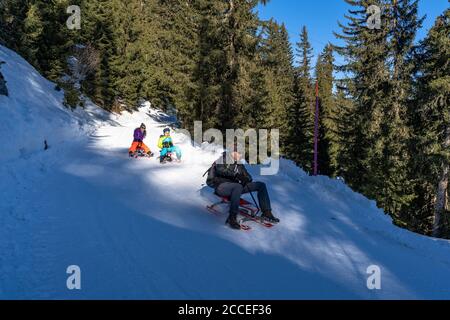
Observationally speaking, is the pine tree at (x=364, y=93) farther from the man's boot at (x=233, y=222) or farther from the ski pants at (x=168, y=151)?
the man's boot at (x=233, y=222)

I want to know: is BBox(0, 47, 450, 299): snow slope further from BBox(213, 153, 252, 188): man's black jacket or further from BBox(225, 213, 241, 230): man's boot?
BBox(213, 153, 252, 188): man's black jacket

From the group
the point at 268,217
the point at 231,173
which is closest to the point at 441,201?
the point at 268,217

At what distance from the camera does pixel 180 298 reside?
14.1 feet

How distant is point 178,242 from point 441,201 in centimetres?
1758

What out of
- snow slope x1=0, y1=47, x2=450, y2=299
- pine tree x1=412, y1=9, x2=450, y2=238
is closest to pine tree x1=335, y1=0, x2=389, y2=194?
pine tree x1=412, y1=9, x2=450, y2=238

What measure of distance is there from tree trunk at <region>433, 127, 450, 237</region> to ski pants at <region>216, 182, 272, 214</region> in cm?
1488

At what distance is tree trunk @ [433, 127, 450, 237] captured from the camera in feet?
59.6

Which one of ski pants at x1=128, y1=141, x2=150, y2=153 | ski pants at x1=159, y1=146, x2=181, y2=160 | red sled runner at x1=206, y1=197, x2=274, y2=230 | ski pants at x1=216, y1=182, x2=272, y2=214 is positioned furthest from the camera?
ski pants at x1=128, y1=141, x2=150, y2=153

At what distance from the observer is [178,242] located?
6086 mm

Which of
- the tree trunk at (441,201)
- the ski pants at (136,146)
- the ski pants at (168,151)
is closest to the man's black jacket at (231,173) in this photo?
the ski pants at (168,151)

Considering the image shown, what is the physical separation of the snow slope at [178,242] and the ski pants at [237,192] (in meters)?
0.52
